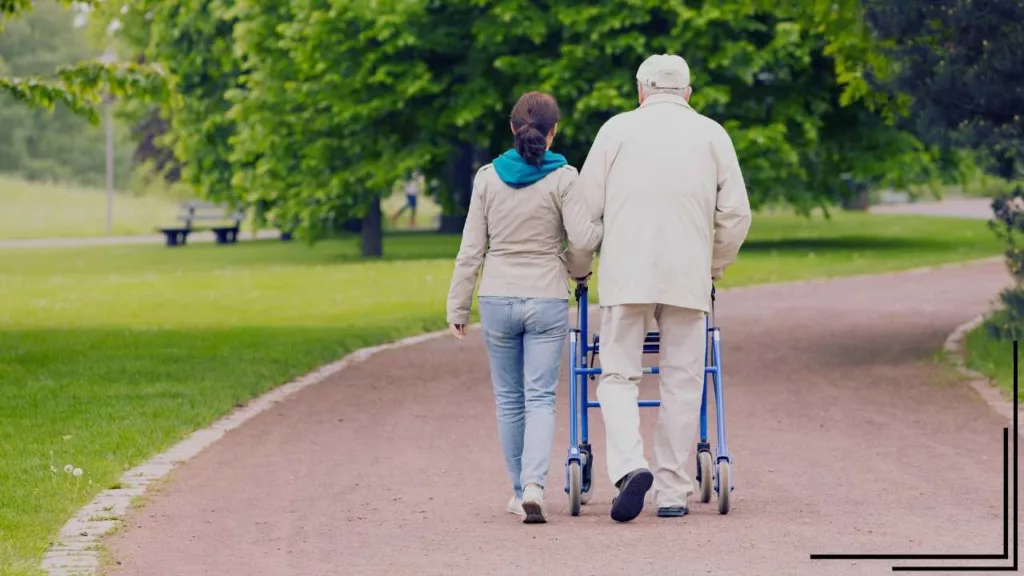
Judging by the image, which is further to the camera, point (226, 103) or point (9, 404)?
point (226, 103)

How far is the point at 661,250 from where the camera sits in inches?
309

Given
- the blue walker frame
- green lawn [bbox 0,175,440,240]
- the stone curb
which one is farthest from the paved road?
the blue walker frame

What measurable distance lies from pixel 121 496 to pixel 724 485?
2814 mm

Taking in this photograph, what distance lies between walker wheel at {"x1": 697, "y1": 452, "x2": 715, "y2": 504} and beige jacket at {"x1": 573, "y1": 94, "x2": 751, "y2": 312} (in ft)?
2.40

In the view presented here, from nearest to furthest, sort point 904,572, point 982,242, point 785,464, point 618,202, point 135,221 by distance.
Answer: point 904,572 → point 618,202 → point 785,464 → point 982,242 → point 135,221

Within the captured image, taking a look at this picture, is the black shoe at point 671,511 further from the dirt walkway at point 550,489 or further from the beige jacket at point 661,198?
the beige jacket at point 661,198

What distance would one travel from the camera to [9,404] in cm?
1224

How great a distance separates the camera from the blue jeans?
798 cm

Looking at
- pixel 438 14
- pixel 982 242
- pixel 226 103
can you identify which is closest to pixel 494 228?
pixel 438 14

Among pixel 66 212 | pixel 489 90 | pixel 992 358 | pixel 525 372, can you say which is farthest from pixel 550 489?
pixel 66 212

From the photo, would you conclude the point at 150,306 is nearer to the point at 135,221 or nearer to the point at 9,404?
the point at 9,404

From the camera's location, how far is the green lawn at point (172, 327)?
9.99 meters

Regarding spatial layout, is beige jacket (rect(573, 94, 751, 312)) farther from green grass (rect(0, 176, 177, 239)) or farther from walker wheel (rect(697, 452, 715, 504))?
green grass (rect(0, 176, 177, 239))

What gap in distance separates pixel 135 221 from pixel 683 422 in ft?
192
